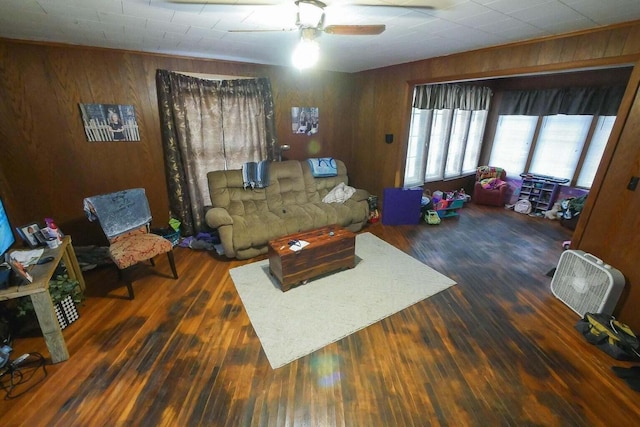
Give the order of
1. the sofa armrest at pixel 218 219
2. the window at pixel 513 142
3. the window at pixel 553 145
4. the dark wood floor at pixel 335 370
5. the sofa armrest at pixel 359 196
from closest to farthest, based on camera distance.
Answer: the dark wood floor at pixel 335 370 → the sofa armrest at pixel 218 219 → the sofa armrest at pixel 359 196 → the window at pixel 553 145 → the window at pixel 513 142

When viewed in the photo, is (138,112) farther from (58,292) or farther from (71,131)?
(58,292)

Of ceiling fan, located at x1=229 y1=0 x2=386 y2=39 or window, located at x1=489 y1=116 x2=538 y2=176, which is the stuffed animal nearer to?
window, located at x1=489 y1=116 x2=538 y2=176

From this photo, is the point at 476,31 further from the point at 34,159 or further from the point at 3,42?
the point at 34,159

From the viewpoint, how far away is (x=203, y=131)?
3.67 m

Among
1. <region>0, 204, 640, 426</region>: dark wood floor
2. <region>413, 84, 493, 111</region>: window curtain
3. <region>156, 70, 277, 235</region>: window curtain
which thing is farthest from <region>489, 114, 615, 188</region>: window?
<region>156, 70, 277, 235</region>: window curtain

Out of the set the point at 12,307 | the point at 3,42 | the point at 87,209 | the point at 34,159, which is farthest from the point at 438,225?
the point at 3,42

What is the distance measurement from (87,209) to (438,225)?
14.8ft

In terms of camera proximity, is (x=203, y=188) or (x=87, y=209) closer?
(x=87, y=209)

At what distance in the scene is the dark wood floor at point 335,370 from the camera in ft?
5.16

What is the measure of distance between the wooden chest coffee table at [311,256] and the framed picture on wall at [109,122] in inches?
90.7

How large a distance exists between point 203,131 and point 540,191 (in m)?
5.77

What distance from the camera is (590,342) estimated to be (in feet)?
6.77

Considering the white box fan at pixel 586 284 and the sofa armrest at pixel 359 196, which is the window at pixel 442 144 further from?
the white box fan at pixel 586 284

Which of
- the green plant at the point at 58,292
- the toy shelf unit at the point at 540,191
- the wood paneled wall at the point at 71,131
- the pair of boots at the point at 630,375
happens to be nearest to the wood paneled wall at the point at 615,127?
the pair of boots at the point at 630,375
